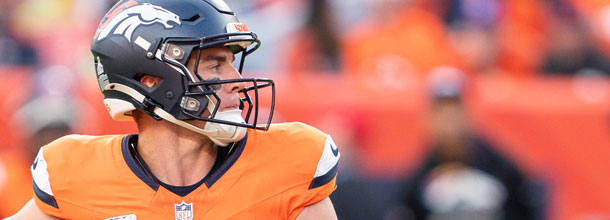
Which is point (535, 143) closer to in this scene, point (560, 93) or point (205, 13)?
point (560, 93)

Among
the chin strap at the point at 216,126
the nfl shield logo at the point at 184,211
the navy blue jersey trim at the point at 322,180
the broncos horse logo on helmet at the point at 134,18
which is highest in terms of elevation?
the broncos horse logo on helmet at the point at 134,18

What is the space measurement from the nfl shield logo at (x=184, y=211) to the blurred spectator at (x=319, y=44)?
318cm

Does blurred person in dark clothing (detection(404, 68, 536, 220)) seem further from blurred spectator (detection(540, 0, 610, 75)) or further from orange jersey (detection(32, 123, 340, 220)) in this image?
orange jersey (detection(32, 123, 340, 220))

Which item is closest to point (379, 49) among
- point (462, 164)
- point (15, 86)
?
point (462, 164)

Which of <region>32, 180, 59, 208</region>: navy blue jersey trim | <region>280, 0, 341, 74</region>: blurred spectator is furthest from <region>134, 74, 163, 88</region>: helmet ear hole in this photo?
<region>280, 0, 341, 74</region>: blurred spectator

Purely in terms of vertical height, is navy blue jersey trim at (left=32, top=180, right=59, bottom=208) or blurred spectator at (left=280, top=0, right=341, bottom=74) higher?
navy blue jersey trim at (left=32, top=180, right=59, bottom=208)

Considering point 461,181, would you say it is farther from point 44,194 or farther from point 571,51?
point 44,194

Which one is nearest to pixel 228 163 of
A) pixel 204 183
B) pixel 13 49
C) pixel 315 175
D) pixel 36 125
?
pixel 204 183

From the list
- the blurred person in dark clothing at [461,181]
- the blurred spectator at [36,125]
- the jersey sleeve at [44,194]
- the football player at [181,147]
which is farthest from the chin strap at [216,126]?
the blurred person in dark clothing at [461,181]

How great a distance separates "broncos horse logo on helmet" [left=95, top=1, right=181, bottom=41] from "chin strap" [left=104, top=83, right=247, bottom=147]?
160 millimetres

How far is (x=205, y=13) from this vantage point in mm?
2748

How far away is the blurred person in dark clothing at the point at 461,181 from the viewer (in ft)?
15.1

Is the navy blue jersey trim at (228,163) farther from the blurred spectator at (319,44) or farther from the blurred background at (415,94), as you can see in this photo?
the blurred spectator at (319,44)

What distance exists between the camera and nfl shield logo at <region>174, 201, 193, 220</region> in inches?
106
